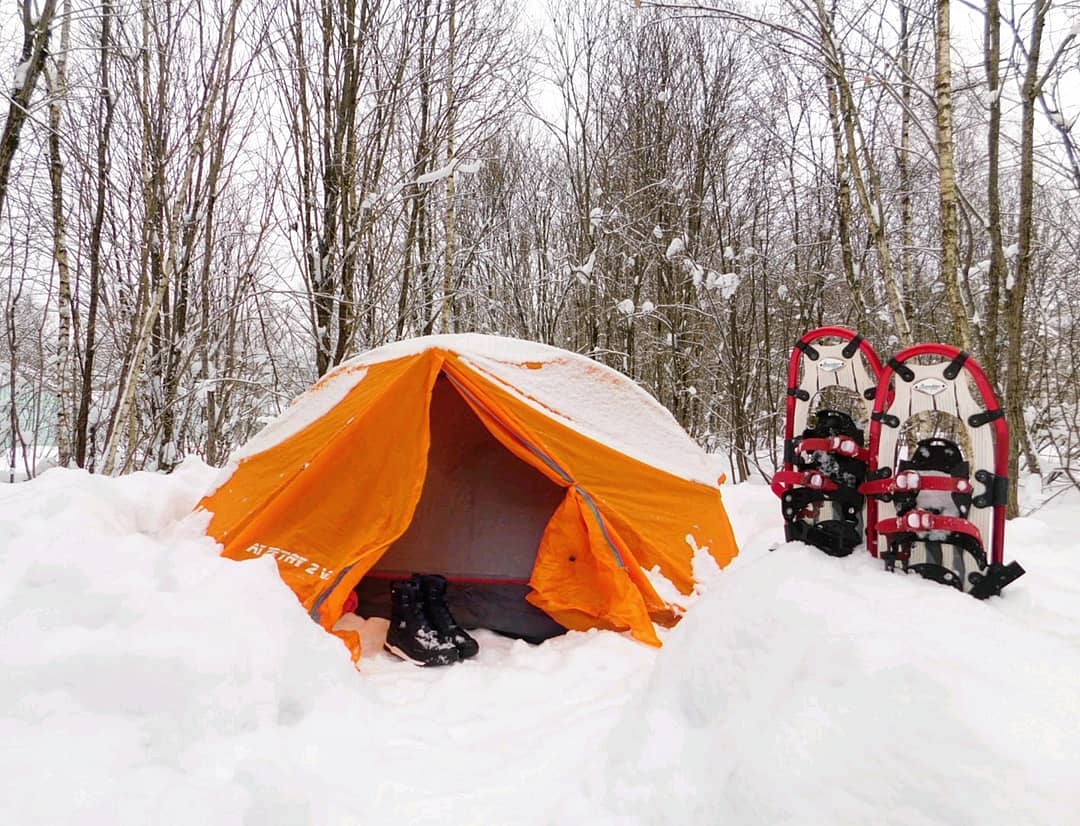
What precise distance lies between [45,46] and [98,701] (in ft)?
11.5

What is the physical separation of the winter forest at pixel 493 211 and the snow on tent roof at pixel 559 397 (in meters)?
1.87

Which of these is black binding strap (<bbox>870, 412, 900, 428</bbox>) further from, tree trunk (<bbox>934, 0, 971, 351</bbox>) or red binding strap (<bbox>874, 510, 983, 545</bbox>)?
tree trunk (<bbox>934, 0, 971, 351</bbox>)

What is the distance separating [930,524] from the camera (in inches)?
72.4

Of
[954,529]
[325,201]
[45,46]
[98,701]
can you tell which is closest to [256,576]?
[98,701]

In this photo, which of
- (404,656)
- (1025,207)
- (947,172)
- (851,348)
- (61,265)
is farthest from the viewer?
(1025,207)

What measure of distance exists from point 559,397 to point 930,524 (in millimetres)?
1872

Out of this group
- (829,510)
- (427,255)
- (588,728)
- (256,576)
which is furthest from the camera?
(427,255)

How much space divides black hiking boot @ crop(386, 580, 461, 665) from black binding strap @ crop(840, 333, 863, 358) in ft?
6.93

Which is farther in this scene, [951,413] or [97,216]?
[97,216]

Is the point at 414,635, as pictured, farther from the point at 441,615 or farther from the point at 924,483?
the point at 924,483

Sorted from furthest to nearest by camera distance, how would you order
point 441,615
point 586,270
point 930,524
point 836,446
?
point 586,270 → point 441,615 → point 836,446 → point 930,524

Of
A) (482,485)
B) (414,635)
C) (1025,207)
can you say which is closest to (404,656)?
(414,635)

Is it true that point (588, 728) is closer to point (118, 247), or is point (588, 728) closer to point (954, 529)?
point (954, 529)

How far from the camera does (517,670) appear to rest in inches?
105
